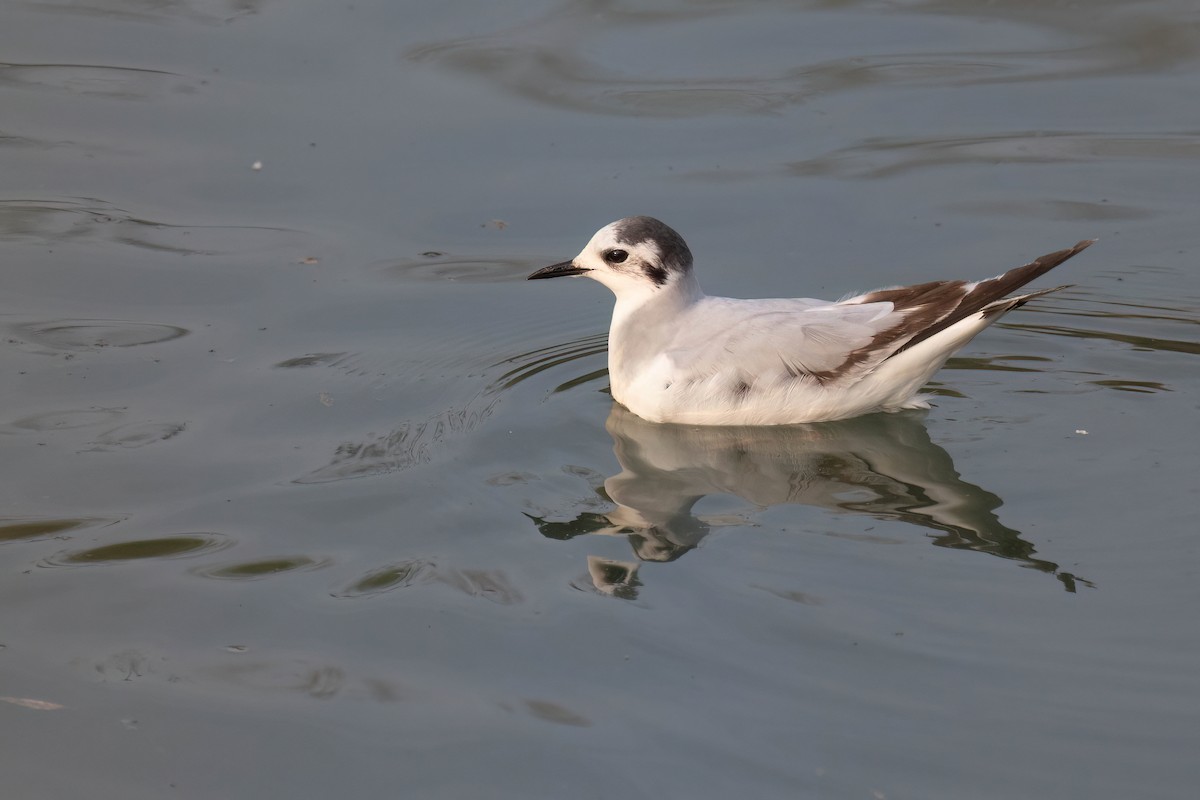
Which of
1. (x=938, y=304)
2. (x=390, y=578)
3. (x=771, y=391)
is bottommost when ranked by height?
(x=390, y=578)

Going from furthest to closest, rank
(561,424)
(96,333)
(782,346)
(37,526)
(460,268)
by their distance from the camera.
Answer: (460,268) → (96,333) → (561,424) → (782,346) → (37,526)

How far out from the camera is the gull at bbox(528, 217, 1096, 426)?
6902mm

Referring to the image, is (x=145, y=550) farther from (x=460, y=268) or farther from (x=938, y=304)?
(x=938, y=304)

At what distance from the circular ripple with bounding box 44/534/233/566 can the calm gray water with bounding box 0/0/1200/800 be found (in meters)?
0.02

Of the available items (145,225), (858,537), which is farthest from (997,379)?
(145,225)

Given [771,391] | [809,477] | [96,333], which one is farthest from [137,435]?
[809,477]

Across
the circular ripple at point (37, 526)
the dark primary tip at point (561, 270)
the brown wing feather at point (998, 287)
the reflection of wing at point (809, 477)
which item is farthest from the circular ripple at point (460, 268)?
the circular ripple at point (37, 526)

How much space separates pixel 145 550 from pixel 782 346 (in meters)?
3.00

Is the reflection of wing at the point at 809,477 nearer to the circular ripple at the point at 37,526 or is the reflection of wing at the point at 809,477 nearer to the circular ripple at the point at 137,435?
the circular ripple at the point at 137,435

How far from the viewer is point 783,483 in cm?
657

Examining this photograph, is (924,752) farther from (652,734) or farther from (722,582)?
(722,582)

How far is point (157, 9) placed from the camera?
11688 millimetres

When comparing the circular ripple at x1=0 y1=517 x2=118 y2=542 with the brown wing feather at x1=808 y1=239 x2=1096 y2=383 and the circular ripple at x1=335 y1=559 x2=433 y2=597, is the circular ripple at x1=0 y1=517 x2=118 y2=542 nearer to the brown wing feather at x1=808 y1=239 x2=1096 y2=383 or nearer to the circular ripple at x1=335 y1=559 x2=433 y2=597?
the circular ripple at x1=335 y1=559 x2=433 y2=597

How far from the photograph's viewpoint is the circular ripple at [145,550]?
5984 millimetres
